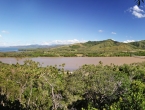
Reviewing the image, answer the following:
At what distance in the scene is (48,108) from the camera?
62.5 ft

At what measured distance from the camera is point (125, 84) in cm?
1711

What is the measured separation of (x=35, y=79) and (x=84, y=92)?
8801 mm

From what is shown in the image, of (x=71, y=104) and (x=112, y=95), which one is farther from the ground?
(x=112, y=95)

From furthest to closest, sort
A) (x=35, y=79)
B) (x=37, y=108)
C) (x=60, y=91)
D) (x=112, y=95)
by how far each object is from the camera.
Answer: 1. (x=35, y=79)
2. (x=60, y=91)
3. (x=37, y=108)
4. (x=112, y=95)

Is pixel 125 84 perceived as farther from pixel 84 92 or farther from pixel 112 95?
pixel 84 92

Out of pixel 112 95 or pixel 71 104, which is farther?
pixel 71 104

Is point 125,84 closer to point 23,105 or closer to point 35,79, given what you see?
point 23,105

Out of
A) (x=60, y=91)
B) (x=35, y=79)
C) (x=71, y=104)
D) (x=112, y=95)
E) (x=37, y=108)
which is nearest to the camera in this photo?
(x=112, y=95)

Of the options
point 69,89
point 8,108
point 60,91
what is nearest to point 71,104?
point 69,89

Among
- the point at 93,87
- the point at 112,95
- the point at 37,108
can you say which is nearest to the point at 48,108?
the point at 37,108

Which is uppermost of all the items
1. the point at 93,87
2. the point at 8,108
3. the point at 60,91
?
the point at 93,87

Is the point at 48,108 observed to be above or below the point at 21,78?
below

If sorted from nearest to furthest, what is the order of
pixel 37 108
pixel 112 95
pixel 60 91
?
1. pixel 112 95
2. pixel 37 108
3. pixel 60 91

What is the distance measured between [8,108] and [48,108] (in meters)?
5.37
